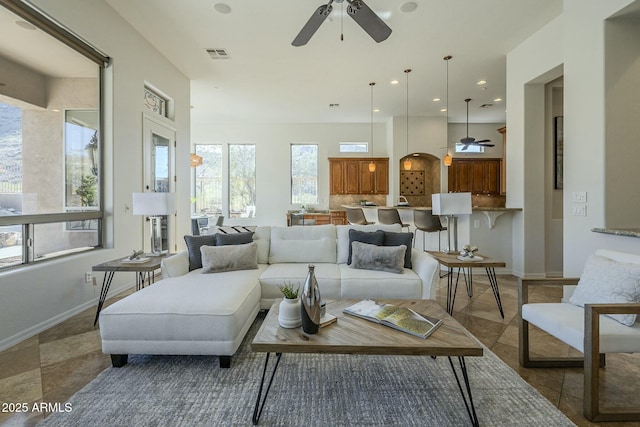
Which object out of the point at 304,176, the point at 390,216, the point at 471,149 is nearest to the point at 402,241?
the point at 390,216

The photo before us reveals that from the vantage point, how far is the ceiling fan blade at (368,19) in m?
2.53

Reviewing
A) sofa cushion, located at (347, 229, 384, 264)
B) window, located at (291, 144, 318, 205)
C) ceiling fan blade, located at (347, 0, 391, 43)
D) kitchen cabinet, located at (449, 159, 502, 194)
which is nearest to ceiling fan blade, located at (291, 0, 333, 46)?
ceiling fan blade, located at (347, 0, 391, 43)

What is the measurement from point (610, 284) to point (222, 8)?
4.37 meters

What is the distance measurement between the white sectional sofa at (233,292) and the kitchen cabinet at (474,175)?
5.75 meters

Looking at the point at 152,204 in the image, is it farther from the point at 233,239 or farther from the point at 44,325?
the point at 44,325

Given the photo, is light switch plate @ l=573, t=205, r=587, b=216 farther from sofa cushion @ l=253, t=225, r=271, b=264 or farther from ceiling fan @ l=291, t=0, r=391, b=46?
sofa cushion @ l=253, t=225, r=271, b=264

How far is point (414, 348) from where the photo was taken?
4.89 ft

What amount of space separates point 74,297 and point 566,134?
5.32m

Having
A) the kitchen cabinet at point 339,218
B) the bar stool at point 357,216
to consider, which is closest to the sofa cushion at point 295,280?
the bar stool at point 357,216

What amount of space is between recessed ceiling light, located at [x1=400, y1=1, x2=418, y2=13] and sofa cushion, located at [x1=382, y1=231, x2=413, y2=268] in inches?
102

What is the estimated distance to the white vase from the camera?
1721mm

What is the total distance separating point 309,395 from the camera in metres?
1.77

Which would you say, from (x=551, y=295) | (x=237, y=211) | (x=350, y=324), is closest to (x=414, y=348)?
(x=350, y=324)

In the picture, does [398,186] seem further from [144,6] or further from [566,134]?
[144,6]
